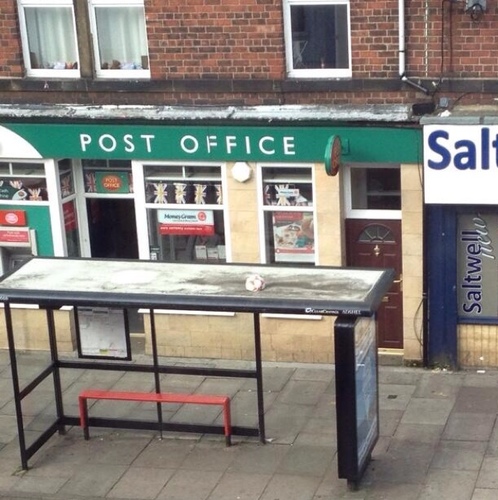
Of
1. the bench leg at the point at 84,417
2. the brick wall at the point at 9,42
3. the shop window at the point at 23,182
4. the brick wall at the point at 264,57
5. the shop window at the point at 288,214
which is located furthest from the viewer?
the shop window at the point at 23,182

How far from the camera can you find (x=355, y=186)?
13789 mm

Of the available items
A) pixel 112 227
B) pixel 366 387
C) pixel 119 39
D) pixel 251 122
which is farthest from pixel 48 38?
pixel 366 387

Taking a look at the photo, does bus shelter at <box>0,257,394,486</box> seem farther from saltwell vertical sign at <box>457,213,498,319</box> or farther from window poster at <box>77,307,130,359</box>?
saltwell vertical sign at <box>457,213,498,319</box>

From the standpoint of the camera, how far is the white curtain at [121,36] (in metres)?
13.9

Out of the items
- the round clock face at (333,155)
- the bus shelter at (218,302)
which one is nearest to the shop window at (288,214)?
the round clock face at (333,155)

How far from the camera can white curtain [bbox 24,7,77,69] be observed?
14117mm

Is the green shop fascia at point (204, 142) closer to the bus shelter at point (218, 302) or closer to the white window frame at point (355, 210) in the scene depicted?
the white window frame at point (355, 210)

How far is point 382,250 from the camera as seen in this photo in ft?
45.5

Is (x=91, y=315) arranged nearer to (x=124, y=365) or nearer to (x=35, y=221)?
(x=124, y=365)

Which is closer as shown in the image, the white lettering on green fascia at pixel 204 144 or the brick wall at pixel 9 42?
the white lettering on green fascia at pixel 204 144

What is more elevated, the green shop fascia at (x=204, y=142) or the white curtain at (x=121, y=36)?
the white curtain at (x=121, y=36)

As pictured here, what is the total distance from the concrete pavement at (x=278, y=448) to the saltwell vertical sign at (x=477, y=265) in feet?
2.64

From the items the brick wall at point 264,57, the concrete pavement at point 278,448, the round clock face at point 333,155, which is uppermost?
the brick wall at point 264,57

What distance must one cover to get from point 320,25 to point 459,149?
231cm
